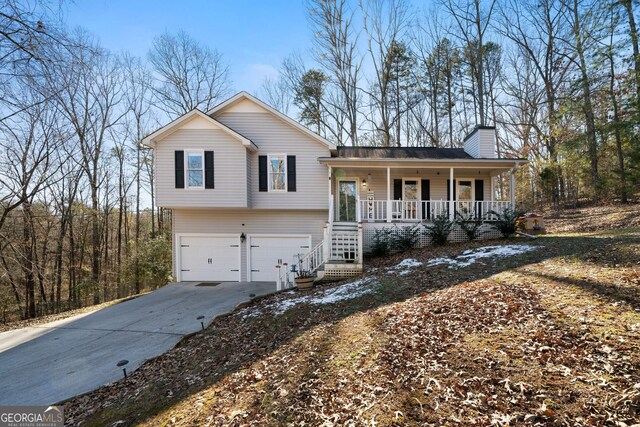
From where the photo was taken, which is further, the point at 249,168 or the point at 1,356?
the point at 249,168

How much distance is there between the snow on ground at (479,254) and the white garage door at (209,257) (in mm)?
7813

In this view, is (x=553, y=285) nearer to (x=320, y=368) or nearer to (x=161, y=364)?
(x=320, y=368)

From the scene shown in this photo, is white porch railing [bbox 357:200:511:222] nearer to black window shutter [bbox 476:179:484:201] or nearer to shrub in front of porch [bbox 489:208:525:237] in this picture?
shrub in front of porch [bbox 489:208:525:237]

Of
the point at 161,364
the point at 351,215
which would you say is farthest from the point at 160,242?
the point at 161,364

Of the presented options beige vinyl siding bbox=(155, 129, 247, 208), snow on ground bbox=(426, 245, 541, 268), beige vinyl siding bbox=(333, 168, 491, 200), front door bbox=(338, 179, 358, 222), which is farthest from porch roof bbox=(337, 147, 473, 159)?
snow on ground bbox=(426, 245, 541, 268)

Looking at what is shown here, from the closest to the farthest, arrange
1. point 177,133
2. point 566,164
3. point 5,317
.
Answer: point 177,133 → point 5,317 → point 566,164

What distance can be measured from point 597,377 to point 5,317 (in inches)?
869

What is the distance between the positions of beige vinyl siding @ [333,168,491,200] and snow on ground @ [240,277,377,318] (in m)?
5.84

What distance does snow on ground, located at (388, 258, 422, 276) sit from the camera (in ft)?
23.2

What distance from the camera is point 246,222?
11.2 m

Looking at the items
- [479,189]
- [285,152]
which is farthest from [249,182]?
[479,189]

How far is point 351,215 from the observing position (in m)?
12.1

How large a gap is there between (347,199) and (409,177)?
3.06 metres

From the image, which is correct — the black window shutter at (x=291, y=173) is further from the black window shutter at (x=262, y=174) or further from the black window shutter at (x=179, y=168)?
the black window shutter at (x=179, y=168)
